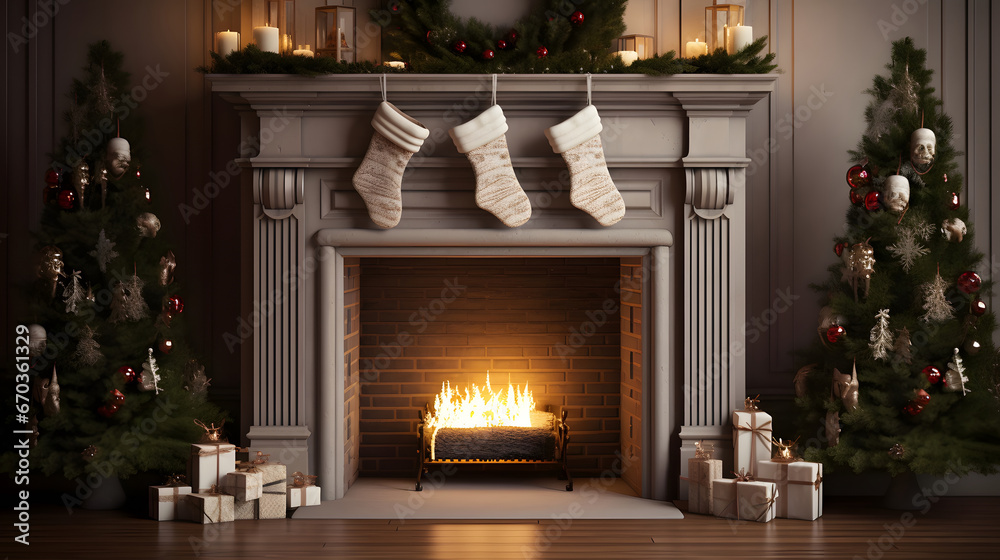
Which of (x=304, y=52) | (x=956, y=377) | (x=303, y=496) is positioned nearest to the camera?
(x=956, y=377)

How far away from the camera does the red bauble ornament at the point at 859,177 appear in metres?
3.68

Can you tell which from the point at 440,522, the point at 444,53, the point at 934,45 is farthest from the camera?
the point at 934,45

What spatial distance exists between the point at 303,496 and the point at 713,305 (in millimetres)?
2074

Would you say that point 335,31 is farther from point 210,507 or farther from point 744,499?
point 744,499

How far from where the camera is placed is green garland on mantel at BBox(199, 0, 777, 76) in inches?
145

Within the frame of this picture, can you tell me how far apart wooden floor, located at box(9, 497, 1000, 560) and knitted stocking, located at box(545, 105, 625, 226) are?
138 centimetres

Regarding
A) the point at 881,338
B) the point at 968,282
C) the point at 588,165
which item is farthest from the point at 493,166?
the point at 968,282

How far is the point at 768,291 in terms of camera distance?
425 cm

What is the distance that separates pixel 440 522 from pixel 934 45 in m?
3.43

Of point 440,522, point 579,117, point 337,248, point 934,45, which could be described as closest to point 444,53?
point 579,117

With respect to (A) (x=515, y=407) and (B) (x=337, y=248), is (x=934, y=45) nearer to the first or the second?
(A) (x=515, y=407)

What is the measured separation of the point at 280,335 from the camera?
3830 mm

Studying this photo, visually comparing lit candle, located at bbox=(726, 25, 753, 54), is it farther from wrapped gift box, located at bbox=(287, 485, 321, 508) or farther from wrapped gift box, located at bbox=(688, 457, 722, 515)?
wrapped gift box, located at bbox=(287, 485, 321, 508)

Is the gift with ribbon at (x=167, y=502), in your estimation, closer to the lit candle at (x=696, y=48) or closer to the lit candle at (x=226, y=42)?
the lit candle at (x=226, y=42)
